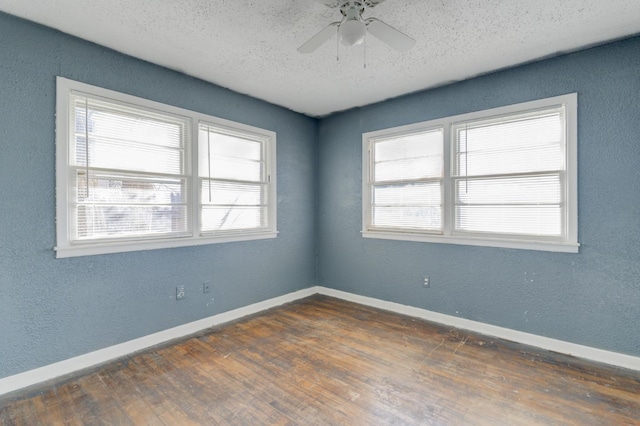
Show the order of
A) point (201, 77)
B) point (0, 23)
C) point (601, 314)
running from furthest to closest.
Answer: point (201, 77)
point (601, 314)
point (0, 23)

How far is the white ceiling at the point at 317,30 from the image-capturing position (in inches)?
83.4

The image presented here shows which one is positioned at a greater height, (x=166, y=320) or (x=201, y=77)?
(x=201, y=77)

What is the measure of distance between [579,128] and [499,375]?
7.11ft

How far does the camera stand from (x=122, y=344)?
8.82 feet

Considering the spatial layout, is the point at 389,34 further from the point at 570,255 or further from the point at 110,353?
the point at 110,353

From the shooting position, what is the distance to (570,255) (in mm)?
2732

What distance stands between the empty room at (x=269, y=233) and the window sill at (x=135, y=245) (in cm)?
Result: 2

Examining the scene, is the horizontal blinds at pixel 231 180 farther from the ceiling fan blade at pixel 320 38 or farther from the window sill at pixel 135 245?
the ceiling fan blade at pixel 320 38

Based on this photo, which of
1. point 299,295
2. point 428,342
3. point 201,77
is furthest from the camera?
point 299,295

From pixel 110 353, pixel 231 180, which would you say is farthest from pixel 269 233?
pixel 110 353

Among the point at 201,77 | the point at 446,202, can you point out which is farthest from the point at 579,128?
the point at 201,77

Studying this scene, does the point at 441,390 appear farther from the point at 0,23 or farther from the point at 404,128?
the point at 0,23

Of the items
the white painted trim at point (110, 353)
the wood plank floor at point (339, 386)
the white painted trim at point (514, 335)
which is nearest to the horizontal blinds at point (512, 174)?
the white painted trim at point (514, 335)

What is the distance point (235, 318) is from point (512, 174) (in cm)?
327
